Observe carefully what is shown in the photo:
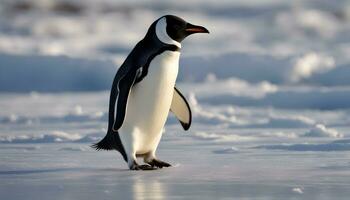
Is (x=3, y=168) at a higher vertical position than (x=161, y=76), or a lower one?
lower

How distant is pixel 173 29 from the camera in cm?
801

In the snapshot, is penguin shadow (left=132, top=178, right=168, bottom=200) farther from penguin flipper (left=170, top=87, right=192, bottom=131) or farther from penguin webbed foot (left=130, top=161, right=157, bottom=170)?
penguin flipper (left=170, top=87, right=192, bottom=131)

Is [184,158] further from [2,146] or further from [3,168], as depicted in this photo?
[2,146]

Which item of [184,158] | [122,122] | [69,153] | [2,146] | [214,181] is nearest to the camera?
[214,181]

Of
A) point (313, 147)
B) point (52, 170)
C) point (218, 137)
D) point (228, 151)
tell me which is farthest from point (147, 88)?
point (218, 137)

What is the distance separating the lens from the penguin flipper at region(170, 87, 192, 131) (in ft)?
29.2

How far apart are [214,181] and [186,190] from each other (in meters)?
0.54

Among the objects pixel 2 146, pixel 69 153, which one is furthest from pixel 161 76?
pixel 2 146

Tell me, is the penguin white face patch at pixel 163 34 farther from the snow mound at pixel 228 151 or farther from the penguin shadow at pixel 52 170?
the snow mound at pixel 228 151

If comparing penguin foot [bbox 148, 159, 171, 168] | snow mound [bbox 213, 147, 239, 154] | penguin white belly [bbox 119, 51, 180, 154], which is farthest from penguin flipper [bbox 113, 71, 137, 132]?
snow mound [bbox 213, 147, 239, 154]

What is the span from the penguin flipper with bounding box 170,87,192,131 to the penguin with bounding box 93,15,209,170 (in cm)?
60

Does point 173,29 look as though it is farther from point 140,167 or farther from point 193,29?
point 140,167

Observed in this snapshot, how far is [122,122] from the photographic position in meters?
7.85

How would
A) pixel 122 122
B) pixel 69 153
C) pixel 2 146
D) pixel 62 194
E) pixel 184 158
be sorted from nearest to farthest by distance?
pixel 62 194, pixel 122 122, pixel 184 158, pixel 69 153, pixel 2 146
